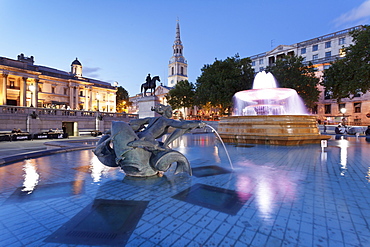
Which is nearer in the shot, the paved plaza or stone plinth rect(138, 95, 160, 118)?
the paved plaza

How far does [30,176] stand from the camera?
18.3 feet

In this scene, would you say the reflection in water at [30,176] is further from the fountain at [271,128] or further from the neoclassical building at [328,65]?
the neoclassical building at [328,65]

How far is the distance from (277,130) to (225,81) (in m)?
23.3

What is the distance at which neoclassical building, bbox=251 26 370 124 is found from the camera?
44.0 meters

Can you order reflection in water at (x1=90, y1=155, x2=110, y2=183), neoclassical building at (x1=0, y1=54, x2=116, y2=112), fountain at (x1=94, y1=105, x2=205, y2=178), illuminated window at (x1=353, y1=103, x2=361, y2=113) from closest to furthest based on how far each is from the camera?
fountain at (x1=94, y1=105, x2=205, y2=178)
reflection in water at (x1=90, y1=155, x2=110, y2=183)
illuminated window at (x1=353, y1=103, x2=361, y2=113)
neoclassical building at (x1=0, y1=54, x2=116, y2=112)

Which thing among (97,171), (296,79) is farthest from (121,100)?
(97,171)

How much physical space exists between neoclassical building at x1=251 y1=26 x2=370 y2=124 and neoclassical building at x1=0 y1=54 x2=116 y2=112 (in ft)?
176

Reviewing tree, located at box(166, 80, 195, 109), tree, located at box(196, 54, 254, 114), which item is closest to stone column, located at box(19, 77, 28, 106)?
tree, located at box(166, 80, 195, 109)

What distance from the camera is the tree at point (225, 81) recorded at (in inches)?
1419

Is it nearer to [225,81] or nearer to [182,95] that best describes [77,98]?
[182,95]

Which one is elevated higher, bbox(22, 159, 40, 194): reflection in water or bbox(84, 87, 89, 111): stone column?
bbox(84, 87, 89, 111): stone column

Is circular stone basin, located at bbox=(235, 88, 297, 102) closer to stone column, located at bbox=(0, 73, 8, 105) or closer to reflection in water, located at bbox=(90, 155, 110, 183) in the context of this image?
reflection in water, located at bbox=(90, 155, 110, 183)

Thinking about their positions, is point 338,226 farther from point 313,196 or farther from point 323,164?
point 323,164

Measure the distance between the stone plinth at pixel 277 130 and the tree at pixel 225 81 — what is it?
21746 millimetres
